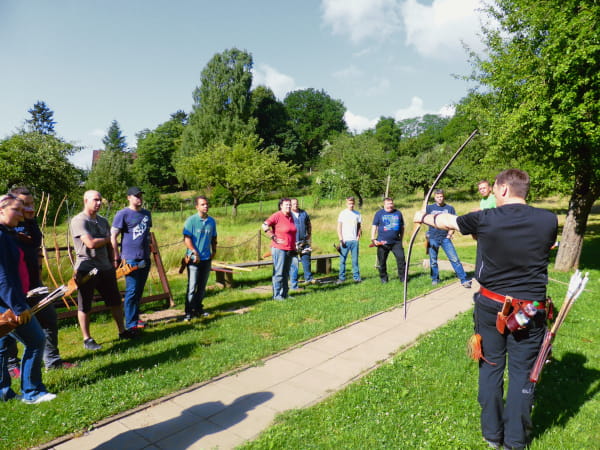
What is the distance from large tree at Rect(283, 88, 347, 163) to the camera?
70.5 m

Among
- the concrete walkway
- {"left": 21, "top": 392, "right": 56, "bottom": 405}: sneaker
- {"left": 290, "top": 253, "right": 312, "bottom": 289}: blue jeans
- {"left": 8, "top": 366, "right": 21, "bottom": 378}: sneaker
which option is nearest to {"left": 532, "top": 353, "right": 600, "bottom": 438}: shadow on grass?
the concrete walkway

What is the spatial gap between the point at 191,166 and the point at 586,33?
26128 mm

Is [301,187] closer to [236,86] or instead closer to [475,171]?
[236,86]

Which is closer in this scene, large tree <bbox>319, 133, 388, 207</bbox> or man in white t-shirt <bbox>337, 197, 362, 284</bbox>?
man in white t-shirt <bbox>337, 197, 362, 284</bbox>

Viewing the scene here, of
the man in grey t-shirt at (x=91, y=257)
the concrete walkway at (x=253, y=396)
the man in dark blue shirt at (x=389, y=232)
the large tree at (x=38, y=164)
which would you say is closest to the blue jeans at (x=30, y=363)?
the concrete walkway at (x=253, y=396)


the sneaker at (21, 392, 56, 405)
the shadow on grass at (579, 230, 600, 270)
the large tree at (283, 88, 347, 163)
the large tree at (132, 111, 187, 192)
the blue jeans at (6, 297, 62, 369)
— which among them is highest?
the large tree at (283, 88, 347, 163)

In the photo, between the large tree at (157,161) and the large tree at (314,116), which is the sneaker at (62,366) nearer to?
the large tree at (157,161)

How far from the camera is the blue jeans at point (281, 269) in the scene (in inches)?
281

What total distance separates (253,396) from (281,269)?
11.9 ft

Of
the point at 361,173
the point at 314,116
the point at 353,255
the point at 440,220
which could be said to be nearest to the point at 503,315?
the point at 440,220

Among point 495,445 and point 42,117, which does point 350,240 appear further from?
point 42,117

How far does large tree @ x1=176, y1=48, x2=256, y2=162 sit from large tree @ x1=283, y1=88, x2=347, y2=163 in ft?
85.7

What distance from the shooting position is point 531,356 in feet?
9.08

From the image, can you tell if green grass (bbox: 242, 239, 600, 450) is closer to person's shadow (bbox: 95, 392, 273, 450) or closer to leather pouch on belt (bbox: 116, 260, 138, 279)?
person's shadow (bbox: 95, 392, 273, 450)
